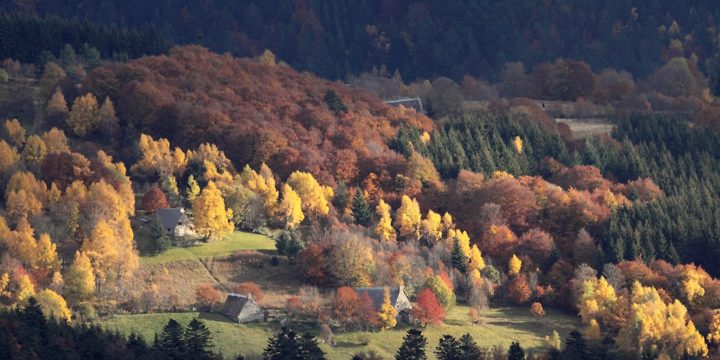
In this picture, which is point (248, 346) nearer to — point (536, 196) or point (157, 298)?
point (157, 298)

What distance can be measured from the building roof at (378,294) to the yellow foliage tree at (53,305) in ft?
82.8

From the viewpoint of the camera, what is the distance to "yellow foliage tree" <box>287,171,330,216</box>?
18712cm

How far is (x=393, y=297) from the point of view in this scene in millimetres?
162500

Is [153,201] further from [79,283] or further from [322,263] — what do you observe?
[79,283]

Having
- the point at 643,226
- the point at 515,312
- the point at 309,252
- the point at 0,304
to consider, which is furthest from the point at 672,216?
the point at 0,304

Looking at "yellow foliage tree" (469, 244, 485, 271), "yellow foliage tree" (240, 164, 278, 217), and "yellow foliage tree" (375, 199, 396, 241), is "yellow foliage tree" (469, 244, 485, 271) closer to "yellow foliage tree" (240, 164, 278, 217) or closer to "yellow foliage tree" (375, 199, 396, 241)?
"yellow foliage tree" (375, 199, 396, 241)

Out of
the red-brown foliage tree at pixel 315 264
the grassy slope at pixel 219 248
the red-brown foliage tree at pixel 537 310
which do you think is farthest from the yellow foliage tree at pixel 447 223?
the red-brown foliage tree at pixel 315 264

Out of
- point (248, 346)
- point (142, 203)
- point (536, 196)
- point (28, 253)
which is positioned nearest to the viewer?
point (248, 346)

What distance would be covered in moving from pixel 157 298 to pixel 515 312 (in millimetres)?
33018

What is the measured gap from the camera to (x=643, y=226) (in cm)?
18738

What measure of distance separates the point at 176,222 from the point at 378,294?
75.2 ft

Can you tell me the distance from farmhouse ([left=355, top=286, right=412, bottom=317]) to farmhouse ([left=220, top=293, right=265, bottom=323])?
920cm

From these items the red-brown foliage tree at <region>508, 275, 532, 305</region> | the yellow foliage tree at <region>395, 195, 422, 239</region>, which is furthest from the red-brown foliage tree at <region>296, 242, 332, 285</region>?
the red-brown foliage tree at <region>508, 275, 532, 305</region>

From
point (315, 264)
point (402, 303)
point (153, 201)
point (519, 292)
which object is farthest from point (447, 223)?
point (153, 201)
